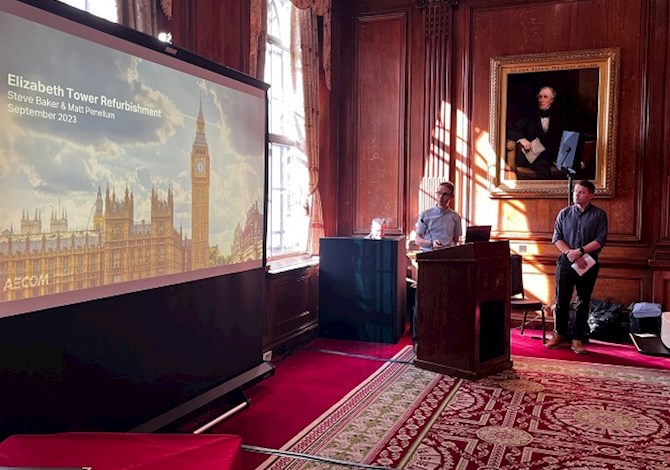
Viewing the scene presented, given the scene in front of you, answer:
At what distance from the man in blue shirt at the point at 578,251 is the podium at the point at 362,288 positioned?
1.46 meters

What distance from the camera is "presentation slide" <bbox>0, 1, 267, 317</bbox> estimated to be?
2.61 metres

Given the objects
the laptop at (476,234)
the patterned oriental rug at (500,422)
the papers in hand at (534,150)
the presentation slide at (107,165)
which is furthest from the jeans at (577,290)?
the presentation slide at (107,165)

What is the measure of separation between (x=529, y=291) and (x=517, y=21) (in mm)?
2884

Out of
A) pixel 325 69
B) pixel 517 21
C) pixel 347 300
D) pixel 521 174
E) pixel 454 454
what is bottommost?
pixel 454 454

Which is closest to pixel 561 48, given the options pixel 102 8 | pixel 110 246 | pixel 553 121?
pixel 553 121

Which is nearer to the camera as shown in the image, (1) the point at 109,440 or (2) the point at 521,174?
(1) the point at 109,440

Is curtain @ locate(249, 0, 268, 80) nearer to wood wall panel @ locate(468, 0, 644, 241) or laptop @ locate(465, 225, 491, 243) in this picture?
laptop @ locate(465, 225, 491, 243)

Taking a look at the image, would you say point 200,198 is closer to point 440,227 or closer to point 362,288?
point 362,288

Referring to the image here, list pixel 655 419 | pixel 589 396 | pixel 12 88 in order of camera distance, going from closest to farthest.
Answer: pixel 12 88, pixel 655 419, pixel 589 396

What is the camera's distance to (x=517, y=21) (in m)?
6.80

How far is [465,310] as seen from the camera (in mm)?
4637

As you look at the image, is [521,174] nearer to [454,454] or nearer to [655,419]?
[655,419]

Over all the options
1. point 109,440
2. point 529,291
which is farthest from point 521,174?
point 109,440

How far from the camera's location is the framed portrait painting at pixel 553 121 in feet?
21.3
